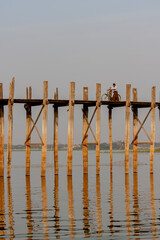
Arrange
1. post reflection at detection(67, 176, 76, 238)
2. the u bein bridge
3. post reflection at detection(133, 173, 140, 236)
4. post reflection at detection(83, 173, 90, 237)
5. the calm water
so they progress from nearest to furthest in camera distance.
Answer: the calm water
post reflection at detection(67, 176, 76, 238)
post reflection at detection(83, 173, 90, 237)
post reflection at detection(133, 173, 140, 236)
the u bein bridge

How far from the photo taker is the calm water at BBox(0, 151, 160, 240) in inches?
667

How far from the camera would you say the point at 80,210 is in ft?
69.4

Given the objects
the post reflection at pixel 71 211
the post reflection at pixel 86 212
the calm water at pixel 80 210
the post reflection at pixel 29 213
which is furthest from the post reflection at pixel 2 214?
the post reflection at pixel 86 212

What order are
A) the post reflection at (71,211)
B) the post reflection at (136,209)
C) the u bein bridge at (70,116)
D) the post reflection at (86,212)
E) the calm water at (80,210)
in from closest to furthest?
the calm water at (80,210), the post reflection at (71,211), the post reflection at (86,212), the post reflection at (136,209), the u bein bridge at (70,116)

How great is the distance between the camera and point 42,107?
3353 cm

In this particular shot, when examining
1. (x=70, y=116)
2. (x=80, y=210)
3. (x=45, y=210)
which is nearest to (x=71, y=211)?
(x=80, y=210)

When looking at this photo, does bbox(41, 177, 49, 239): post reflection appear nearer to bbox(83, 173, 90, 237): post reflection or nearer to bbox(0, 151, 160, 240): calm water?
bbox(0, 151, 160, 240): calm water

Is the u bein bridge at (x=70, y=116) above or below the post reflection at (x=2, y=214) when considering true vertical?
above

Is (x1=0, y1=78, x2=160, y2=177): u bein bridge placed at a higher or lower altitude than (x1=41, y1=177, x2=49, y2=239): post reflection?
higher

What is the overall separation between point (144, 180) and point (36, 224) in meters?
17.6

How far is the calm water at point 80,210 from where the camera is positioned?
17.0 metres

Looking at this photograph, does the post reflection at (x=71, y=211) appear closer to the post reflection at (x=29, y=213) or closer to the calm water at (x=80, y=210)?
the calm water at (x=80, y=210)

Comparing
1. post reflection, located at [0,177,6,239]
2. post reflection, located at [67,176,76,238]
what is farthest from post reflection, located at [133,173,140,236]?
post reflection, located at [0,177,6,239]

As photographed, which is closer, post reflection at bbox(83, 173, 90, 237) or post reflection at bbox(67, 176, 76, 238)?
post reflection at bbox(67, 176, 76, 238)
